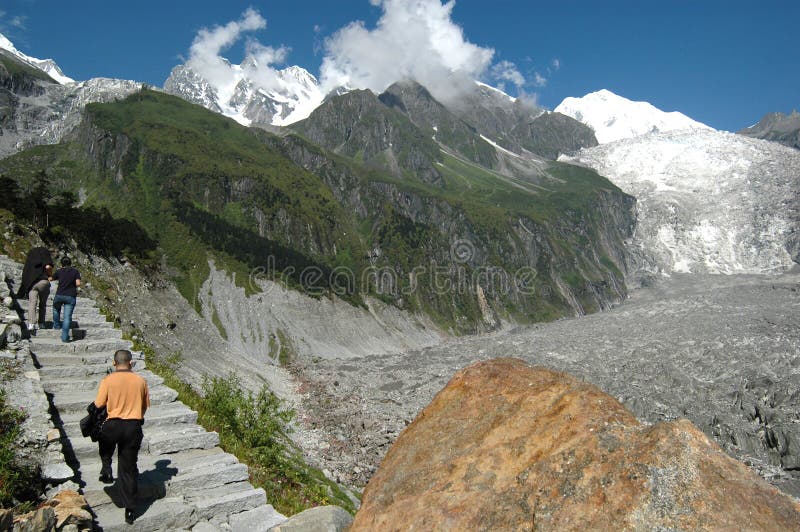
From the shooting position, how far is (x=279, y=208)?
598 feet

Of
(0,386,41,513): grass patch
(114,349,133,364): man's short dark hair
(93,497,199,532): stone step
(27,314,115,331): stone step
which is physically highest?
(114,349,133,364): man's short dark hair

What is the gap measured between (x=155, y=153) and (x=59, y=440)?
627ft

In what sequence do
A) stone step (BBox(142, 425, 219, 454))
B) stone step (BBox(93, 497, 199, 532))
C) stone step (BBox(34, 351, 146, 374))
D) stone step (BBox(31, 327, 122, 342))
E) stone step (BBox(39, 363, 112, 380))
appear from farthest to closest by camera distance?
stone step (BBox(31, 327, 122, 342))
stone step (BBox(34, 351, 146, 374))
stone step (BBox(39, 363, 112, 380))
stone step (BBox(142, 425, 219, 454))
stone step (BBox(93, 497, 199, 532))

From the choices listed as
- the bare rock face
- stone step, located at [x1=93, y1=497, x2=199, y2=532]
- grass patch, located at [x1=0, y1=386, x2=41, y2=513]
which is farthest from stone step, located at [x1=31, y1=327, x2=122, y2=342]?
the bare rock face

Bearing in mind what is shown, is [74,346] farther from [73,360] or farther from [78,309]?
[78,309]

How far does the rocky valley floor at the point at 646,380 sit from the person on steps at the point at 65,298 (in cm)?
2526

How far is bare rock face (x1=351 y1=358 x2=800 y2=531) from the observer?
17.5 ft

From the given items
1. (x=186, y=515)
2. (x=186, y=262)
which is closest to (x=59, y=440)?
(x=186, y=515)

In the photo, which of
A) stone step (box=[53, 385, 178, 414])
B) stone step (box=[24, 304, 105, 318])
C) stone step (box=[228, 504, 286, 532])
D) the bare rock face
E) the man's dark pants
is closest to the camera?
the bare rock face

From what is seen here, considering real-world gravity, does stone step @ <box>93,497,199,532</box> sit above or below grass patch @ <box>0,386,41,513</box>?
below

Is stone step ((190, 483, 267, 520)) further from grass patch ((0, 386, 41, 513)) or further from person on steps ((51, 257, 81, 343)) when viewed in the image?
person on steps ((51, 257, 81, 343))

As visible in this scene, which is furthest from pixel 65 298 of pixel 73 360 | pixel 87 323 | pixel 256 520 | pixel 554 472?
pixel 554 472

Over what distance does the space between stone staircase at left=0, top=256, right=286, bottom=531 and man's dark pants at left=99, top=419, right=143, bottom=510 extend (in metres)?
0.42

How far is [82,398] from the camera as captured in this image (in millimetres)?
13031
